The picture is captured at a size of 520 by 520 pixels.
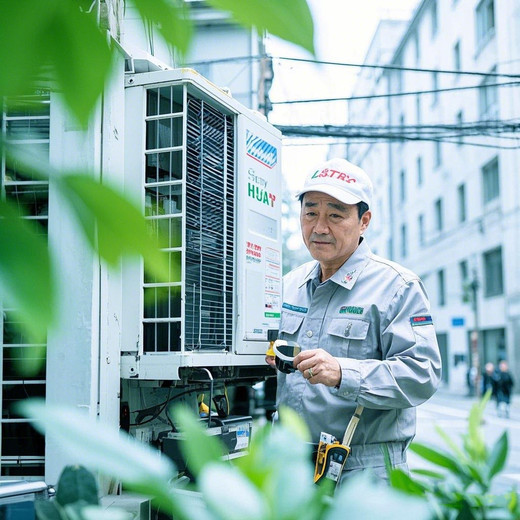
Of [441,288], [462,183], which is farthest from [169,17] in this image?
[441,288]

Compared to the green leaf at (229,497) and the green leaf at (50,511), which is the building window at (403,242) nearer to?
the green leaf at (50,511)

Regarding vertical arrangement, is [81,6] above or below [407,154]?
below

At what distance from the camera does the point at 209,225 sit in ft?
8.66

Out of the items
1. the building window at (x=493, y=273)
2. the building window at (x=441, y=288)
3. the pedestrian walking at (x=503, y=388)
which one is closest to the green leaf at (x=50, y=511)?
the pedestrian walking at (x=503, y=388)

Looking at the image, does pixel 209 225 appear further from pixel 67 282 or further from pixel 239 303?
pixel 67 282

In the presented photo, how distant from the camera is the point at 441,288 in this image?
29062 mm

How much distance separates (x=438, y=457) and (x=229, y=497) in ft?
1.15

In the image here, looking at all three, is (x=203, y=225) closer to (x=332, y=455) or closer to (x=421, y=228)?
(x=332, y=455)

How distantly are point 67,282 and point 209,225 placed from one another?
2.20 metres

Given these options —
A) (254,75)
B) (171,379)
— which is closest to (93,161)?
(171,379)

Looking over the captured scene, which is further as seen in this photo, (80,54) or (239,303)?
(239,303)

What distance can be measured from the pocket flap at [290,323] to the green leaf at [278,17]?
2.13 m

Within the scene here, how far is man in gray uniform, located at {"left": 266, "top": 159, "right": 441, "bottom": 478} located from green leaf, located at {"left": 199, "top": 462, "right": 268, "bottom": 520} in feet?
5.52

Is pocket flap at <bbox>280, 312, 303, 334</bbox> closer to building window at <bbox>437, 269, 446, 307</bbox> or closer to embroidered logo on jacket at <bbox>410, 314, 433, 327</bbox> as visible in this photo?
embroidered logo on jacket at <bbox>410, 314, 433, 327</bbox>
